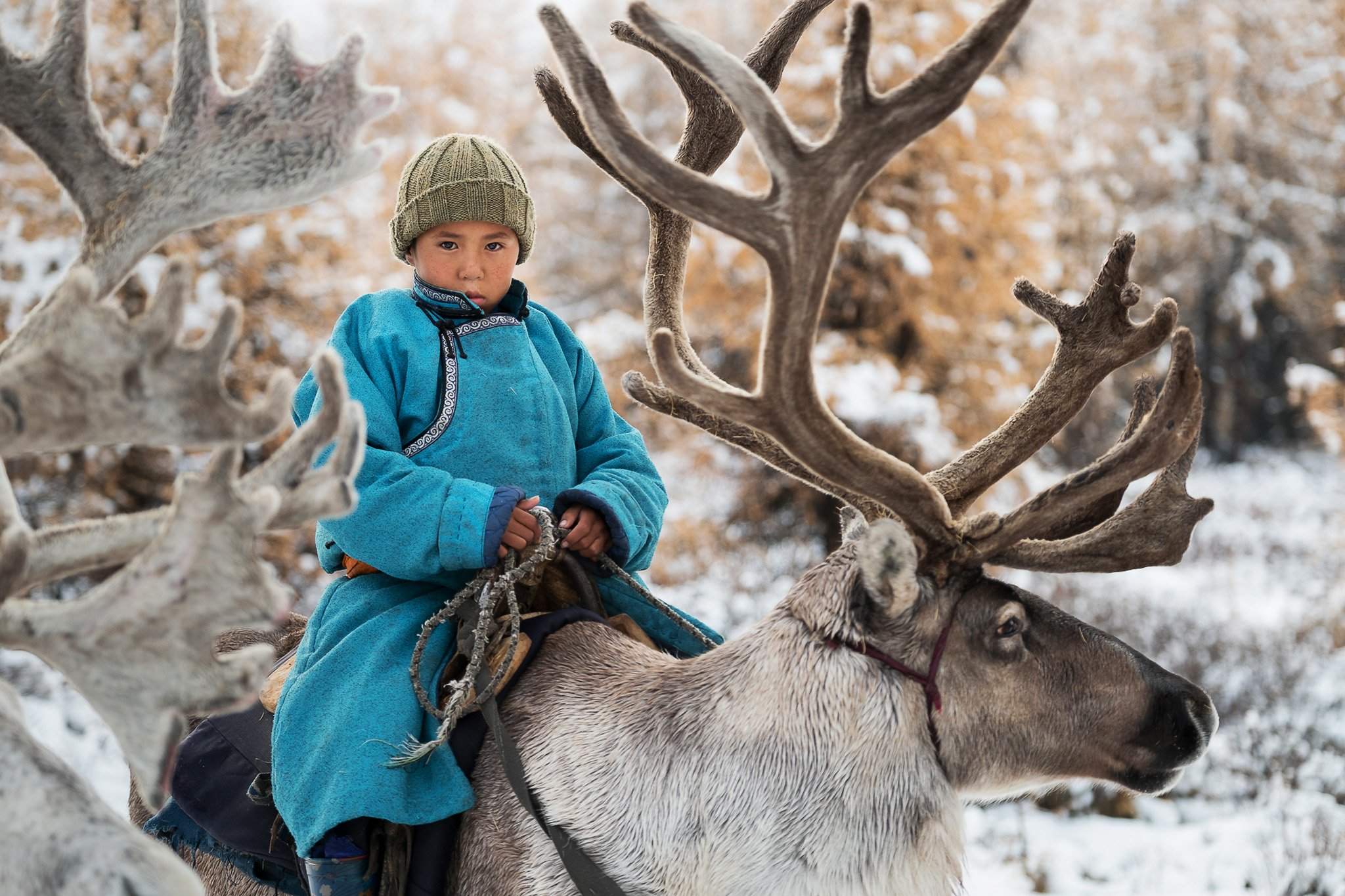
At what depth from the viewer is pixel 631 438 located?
2795mm

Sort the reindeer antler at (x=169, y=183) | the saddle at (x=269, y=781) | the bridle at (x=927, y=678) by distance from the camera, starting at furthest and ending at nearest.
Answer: the saddle at (x=269, y=781) → the bridle at (x=927, y=678) → the reindeer antler at (x=169, y=183)

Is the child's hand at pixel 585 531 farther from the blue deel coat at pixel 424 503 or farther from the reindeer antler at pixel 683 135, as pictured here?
the reindeer antler at pixel 683 135

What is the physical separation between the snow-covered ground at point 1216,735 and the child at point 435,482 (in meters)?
1.73

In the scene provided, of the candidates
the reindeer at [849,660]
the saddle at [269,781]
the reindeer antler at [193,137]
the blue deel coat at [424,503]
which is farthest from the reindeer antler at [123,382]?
the saddle at [269,781]

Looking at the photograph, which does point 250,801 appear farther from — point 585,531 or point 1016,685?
point 1016,685

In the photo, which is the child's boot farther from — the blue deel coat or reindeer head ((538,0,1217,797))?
reindeer head ((538,0,1217,797))

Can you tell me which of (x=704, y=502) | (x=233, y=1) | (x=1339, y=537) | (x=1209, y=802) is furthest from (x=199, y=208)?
(x=1339, y=537)

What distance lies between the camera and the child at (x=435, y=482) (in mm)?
2234

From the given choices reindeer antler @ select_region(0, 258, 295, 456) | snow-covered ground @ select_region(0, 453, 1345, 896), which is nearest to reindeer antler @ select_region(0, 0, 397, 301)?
reindeer antler @ select_region(0, 258, 295, 456)

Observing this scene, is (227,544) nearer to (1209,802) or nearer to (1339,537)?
(1209,802)

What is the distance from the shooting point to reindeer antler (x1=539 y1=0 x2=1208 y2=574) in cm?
194

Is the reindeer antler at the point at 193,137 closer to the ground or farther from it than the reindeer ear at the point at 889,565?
farther from it

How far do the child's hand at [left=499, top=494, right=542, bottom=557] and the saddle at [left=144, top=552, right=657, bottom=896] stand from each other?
0.58ft

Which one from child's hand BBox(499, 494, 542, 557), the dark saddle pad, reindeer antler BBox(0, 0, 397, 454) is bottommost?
the dark saddle pad
